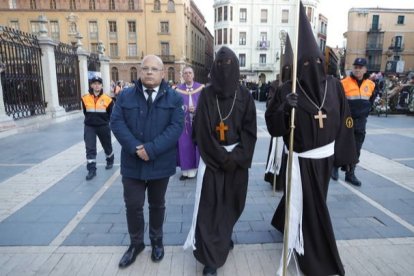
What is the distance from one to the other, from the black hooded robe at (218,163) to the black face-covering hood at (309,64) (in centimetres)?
52

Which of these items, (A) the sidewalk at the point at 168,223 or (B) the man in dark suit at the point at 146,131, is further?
(A) the sidewalk at the point at 168,223

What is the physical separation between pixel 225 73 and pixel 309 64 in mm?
741

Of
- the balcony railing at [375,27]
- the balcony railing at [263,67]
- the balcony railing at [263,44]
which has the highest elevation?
the balcony railing at [375,27]

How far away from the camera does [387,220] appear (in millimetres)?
4098

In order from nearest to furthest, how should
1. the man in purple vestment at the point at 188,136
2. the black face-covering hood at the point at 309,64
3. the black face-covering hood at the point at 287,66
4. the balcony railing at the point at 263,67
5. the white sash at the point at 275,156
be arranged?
the black face-covering hood at the point at 309,64 < the black face-covering hood at the point at 287,66 < the white sash at the point at 275,156 < the man in purple vestment at the point at 188,136 < the balcony railing at the point at 263,67

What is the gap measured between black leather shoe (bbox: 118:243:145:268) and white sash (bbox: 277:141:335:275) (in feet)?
4.71

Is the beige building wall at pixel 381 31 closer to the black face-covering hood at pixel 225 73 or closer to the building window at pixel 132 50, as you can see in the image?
the building window at pixel 132 50

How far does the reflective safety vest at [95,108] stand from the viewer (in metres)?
5.85

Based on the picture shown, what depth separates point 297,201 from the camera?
300 centimetres

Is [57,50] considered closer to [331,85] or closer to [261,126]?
[261,126]

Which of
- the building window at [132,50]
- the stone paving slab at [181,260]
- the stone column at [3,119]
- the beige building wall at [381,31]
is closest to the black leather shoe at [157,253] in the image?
the stone paving slab at [181,260]

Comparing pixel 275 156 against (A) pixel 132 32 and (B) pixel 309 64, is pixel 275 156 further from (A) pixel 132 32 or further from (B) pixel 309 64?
(A) pixel 132 32

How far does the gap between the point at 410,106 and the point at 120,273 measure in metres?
15.7

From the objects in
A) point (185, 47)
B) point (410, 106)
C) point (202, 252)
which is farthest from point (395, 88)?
point (185, 47)
